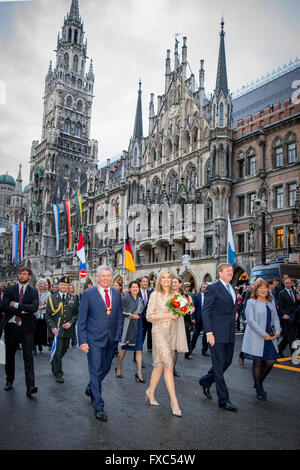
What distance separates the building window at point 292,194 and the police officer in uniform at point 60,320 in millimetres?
19204

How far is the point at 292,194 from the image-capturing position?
78.6 ft

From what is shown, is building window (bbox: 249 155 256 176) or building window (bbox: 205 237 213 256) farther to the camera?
building window (bbox: 205 237 213 256)

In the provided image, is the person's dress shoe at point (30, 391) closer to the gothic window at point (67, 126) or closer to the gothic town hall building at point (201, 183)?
the gothic town hall building at point (201, 183)

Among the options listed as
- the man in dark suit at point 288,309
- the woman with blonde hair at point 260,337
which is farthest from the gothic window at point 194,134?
the woman with blonde hair at point 260,337

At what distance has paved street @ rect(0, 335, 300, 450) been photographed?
3965 millimetres

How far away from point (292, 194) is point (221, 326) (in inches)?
808

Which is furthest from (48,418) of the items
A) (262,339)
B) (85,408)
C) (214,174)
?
(214,174)

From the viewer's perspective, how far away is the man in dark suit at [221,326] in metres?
5.30

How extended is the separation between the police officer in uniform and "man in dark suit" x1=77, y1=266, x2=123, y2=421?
86.8 inches

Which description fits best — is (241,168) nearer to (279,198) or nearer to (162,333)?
(279,198)

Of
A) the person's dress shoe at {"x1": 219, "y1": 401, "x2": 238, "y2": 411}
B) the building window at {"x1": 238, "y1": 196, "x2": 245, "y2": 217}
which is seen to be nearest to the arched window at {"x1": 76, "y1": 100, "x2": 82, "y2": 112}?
the building window at {"x1": 238, "y1": 196, "x2": 245, "y2": 217}

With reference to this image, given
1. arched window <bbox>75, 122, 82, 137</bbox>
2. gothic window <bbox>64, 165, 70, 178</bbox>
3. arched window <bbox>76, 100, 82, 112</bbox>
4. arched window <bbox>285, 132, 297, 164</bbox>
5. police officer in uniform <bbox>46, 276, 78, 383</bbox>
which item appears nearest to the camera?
police officer in uniform <bbox>46, 276, 78, 383</bbox>

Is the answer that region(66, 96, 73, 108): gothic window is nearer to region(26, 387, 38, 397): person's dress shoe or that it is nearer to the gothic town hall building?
the gothic town hall building
